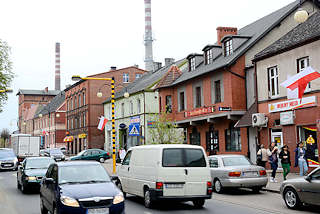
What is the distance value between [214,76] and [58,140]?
5353 cm

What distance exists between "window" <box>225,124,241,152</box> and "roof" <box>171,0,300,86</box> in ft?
15.0

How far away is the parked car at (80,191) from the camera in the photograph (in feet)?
28.8

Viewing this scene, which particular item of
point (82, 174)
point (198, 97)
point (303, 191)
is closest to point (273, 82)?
point (198, 97)

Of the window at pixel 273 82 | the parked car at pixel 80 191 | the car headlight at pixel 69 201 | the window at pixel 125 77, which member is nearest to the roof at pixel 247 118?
the window at pixel 273 82

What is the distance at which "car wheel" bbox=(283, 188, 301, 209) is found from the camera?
1148 cm

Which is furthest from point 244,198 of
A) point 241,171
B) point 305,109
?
point 305,109

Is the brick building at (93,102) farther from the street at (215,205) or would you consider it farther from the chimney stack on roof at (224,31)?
the street at (215,205)

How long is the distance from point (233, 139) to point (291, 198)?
16.8 meters

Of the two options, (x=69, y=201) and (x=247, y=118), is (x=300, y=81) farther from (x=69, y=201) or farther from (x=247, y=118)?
(x=69, y=201)

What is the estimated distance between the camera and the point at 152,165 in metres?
12.0

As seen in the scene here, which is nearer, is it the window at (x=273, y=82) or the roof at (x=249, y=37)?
the window at (x=273, y=82)

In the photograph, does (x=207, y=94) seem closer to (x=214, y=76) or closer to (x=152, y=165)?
(x=214, y=76)

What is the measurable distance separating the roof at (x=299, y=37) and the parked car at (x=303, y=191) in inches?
429

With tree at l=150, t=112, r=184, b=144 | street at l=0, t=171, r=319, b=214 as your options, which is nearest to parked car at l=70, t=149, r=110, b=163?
tree at l=150, t=112, r=184, b=144
